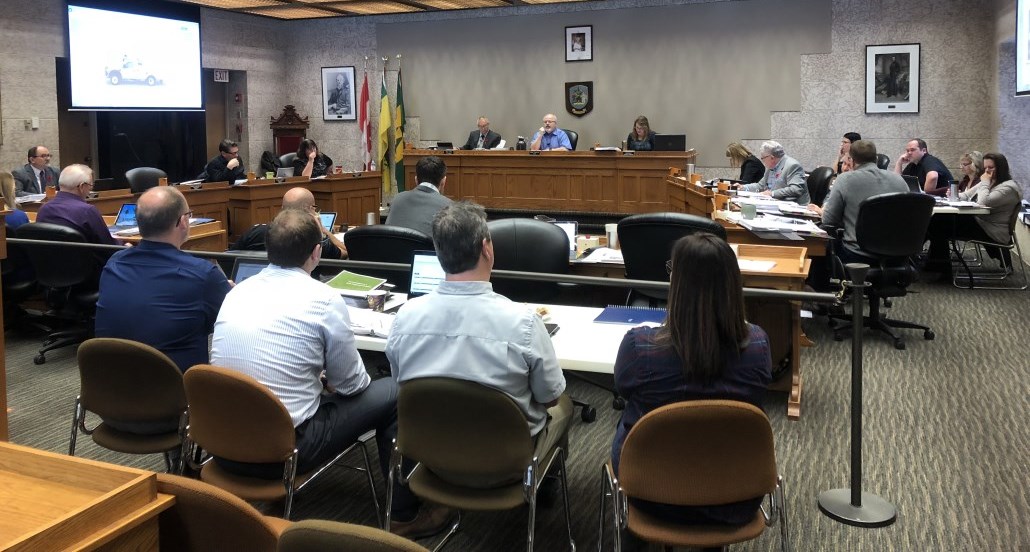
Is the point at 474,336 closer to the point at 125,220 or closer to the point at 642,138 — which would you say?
the point at 125,220

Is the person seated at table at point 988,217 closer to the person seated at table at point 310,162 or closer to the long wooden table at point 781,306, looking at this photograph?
the long wooden table at point 781,306

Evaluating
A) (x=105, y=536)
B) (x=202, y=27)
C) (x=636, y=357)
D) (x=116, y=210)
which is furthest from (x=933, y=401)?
(x=202, y=27)

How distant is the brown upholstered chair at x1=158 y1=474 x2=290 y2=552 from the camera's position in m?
1.46

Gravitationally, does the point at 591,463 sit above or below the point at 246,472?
below

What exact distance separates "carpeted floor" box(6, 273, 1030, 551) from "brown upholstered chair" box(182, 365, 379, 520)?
0.68 metres

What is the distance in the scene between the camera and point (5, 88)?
10711 mm

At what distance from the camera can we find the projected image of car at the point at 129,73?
11250mm

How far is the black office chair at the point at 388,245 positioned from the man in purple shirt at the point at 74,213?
1.90 m

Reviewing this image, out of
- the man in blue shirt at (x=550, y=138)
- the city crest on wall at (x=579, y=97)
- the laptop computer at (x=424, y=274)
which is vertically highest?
the city crest on wall at (x=579, y=97)

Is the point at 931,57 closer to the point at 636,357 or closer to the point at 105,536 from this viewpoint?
the point at 636,357

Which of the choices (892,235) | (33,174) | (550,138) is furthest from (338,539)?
(550,138)

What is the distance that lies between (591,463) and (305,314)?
1670 millimetres

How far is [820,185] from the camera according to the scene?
341 inches

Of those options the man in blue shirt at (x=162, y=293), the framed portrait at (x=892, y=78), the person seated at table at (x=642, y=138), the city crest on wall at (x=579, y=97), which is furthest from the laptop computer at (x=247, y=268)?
the framed portrait at (x=892, y=78)
